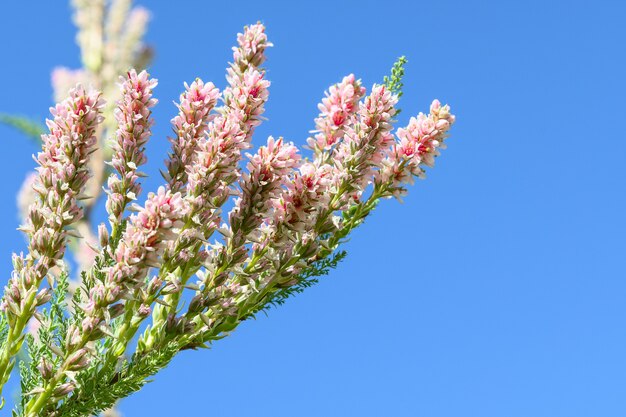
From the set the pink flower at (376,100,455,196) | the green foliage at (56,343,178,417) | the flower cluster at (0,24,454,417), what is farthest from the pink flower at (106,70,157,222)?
the pink flower at (376,100,455,196)

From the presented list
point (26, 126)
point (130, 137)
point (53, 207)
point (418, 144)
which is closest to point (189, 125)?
point (130, 137)

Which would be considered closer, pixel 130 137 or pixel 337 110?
pixel 130 137

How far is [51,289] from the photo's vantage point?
225 centimetres

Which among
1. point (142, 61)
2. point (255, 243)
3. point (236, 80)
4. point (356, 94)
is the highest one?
point (142, 61)

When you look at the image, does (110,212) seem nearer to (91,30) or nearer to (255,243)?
(255,243)

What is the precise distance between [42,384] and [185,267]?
0.54 meters

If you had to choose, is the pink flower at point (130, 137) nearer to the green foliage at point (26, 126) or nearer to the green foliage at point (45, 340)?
the green foliage at point (45, 340)

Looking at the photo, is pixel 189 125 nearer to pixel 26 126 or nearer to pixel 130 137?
pixel 130 137

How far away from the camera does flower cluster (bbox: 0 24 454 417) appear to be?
2188 millimetres

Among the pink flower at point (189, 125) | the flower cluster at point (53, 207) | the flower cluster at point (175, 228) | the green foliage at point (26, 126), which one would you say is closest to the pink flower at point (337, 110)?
the flower cluster at point (175, 228)

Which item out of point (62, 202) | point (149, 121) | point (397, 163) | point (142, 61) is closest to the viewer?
point (62, 202)

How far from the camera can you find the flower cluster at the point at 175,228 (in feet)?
7.18

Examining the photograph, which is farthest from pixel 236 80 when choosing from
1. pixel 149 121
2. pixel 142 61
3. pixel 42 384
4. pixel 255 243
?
pixel 142 61

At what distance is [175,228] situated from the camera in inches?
81.7
